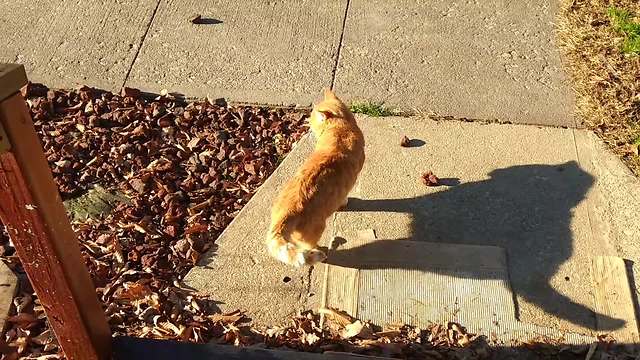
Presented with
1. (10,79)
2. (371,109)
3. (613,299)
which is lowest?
(613,299)

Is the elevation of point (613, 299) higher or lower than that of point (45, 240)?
lower

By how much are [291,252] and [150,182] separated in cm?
158

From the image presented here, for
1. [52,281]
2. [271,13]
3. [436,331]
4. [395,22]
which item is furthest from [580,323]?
[271,13]

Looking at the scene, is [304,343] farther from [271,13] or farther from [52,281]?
[271,13]

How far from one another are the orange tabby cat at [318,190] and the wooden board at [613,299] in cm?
152

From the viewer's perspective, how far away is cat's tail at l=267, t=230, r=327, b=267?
3.20 meters

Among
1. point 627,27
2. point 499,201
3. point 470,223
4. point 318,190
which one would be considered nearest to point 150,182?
point 318,190

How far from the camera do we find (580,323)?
3.62m

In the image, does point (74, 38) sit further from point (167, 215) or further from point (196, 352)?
point (196, 352)

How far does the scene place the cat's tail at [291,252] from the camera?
126 inches

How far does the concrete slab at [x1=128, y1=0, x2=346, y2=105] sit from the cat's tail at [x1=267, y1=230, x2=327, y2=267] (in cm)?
189

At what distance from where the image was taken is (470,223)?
4133mm

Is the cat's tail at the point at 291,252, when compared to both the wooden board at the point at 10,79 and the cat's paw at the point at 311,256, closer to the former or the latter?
the cat's paw at the point at 311,256

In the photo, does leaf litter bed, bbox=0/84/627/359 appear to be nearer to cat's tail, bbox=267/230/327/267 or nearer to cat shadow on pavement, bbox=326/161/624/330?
cat shadow on pavement, bbox=326/161/624/330
